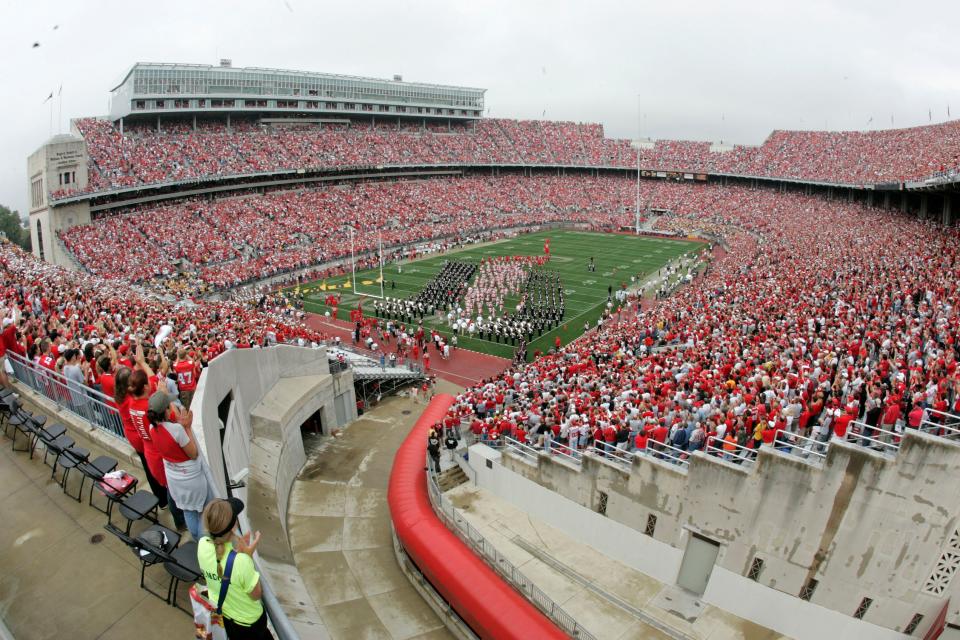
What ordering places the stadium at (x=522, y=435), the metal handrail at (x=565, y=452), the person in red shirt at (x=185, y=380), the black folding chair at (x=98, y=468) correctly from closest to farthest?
the black folding chair at (x=98, y=468) → the stadium at (x=522, y=435) → the person in red shirt at (x=185, y=380) → the metal handrail at (x=565, y=452)

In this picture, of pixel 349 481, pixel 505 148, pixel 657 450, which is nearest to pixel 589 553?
A: pixel 657 450

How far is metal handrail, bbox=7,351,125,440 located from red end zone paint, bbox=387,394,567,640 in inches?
222

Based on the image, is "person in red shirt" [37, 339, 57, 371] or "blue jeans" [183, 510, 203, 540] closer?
"blue jeans" [183, 510, 203, 540]

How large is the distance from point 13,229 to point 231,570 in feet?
290

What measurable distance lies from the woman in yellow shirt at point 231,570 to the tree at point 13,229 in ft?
272

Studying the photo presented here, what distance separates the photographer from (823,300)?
719 inches

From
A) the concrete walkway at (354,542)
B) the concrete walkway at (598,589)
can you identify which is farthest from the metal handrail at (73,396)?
the concrete walkway at (598,589)

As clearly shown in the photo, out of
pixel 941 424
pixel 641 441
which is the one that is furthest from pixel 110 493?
pixel 941 424

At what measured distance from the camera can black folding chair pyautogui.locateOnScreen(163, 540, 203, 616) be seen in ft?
15.2

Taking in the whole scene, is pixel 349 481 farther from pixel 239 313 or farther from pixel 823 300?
pixel 823 300

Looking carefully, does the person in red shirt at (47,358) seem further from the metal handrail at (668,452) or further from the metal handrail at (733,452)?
the metal handrail at (733,452)

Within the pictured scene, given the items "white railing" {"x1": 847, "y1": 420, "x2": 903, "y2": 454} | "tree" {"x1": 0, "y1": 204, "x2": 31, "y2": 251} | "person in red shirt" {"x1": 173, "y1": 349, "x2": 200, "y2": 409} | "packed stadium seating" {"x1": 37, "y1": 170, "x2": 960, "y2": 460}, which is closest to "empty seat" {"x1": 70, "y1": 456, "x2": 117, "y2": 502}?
"person in red shirt" {"x1": 173, "y1": 349, "x2": 200, "y2": 409}

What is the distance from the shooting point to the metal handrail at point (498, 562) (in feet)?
30.0

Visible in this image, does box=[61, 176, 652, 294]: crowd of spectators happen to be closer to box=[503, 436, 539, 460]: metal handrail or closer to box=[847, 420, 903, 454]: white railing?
box=[503, 436, 539, 460]: metal handrail
